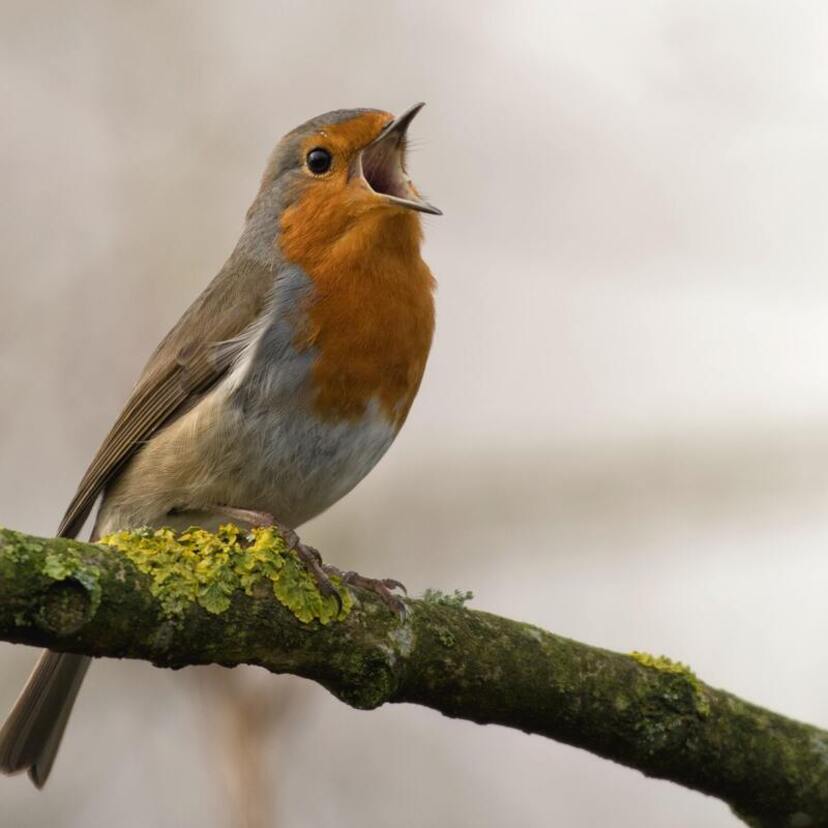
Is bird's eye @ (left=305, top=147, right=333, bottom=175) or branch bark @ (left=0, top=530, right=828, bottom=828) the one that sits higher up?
bird's eye @ (left=305, top=147, right=333, bottom=175)

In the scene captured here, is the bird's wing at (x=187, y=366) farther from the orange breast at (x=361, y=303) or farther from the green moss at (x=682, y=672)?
the green moss at (x=682, y=672)

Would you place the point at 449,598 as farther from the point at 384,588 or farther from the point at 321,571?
the point at 321,571

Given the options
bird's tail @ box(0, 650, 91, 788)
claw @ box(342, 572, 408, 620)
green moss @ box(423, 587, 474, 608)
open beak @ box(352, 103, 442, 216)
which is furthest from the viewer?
open beak @ box(352, 103, 442, 216)

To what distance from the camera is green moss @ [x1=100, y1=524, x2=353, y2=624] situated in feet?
6.99

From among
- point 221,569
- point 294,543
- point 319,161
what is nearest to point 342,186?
point 319,161

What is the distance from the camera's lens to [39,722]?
3.39 meters

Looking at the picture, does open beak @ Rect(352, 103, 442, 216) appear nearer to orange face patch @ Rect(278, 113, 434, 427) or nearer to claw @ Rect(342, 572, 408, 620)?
orange face patch @ Rect(278, 113, 434, 427)

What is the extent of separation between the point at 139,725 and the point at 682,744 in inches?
87.1

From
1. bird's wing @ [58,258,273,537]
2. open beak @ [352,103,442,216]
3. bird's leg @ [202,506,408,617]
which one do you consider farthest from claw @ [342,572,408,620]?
open beak @ [352,103,442,216]

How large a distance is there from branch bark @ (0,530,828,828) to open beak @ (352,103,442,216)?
1.46 metres

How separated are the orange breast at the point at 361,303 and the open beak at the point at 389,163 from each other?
0.13 metres

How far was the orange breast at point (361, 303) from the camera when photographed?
10.8 ft

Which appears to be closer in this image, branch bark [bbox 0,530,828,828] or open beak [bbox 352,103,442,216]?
branch bark [bbox 0,530,828,828]

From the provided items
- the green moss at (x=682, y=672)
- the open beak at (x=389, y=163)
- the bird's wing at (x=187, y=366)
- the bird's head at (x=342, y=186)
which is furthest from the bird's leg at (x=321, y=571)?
the open beak at (x=389, y=163)
